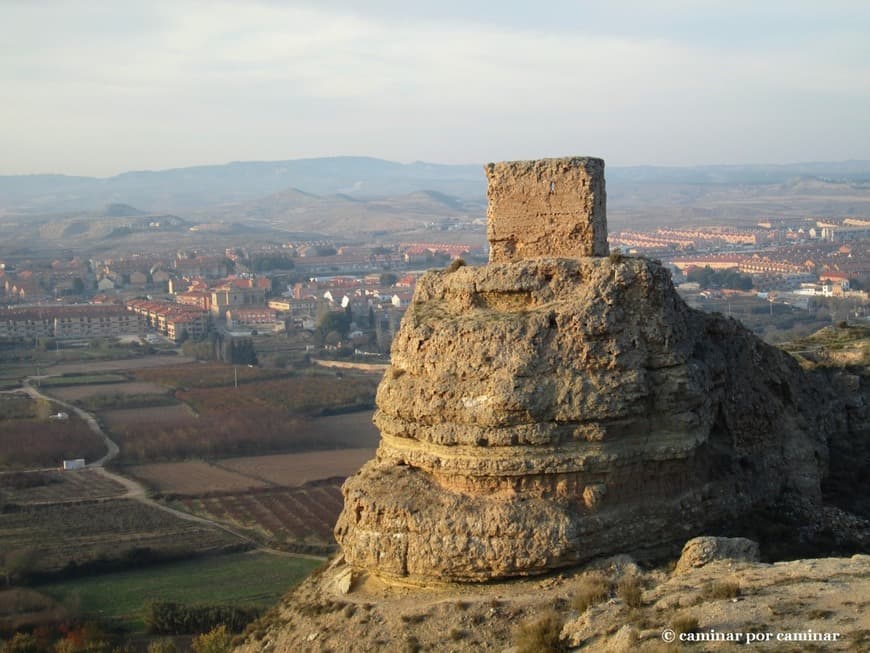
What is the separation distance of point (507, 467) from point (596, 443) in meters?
1.09

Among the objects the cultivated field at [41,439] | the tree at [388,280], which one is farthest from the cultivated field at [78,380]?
the tree at [388,280]

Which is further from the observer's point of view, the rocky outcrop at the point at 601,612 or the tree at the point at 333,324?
the tree at the point at 333,324

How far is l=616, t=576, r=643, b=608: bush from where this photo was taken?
13336 mm

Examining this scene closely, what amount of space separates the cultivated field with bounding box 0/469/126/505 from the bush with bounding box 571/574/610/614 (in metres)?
32.8

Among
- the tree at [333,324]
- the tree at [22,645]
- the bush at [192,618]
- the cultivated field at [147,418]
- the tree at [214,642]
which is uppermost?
the tree at [214,642]

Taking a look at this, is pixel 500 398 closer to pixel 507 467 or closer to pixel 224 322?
pixel 507 467

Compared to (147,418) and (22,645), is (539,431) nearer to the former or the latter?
(22,645)

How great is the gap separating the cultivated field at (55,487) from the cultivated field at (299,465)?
5.29 meters

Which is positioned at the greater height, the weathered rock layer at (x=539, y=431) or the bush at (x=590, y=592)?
the weathered rock layer at (x=539, y=431)

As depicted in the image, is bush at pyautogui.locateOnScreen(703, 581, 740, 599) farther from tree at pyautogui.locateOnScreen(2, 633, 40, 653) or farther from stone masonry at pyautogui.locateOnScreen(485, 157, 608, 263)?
tree at pyautogui.locateOnScreen(2, 633, 40, 653)

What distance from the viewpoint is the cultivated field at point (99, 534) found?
1441 inches

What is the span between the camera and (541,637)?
504 inches

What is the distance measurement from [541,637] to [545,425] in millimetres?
2973

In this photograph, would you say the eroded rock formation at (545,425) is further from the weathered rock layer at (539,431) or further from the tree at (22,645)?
the tree at (22,645)
